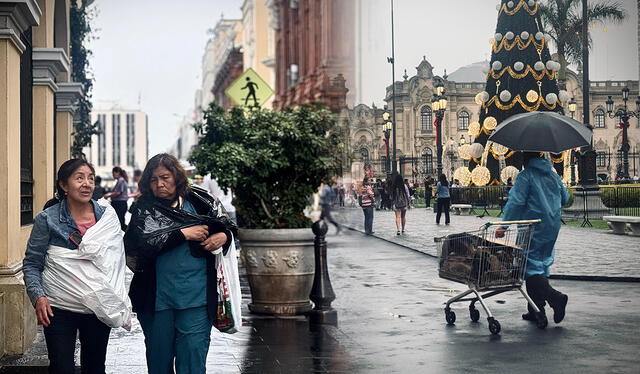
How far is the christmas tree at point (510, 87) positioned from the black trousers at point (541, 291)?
9.33 ft

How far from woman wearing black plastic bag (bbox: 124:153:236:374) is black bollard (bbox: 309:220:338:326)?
4.73 meters

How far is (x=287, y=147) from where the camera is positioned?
12258 millimetres

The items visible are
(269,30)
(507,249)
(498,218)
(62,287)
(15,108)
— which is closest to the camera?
(62,287)

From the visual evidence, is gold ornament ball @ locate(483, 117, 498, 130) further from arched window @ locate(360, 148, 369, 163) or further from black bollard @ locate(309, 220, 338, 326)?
black bollard @ locate(309, 220, 338, 326)

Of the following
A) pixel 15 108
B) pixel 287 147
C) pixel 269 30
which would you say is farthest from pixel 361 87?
pixel 269 30

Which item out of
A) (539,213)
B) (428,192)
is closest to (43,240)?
(539,213)

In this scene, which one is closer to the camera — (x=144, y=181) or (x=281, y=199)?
(x=144, y=181)

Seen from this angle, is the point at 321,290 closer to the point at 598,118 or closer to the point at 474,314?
the point at 474,314

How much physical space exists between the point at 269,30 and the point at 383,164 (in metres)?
68.6

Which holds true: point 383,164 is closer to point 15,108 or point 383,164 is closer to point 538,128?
point 538,128

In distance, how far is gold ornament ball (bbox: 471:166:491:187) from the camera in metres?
13.8

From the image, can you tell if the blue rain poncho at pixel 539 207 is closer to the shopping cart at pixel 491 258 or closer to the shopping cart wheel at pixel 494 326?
the shopping cart at pixel 491 258

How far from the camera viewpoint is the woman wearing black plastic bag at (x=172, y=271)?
6.43 m

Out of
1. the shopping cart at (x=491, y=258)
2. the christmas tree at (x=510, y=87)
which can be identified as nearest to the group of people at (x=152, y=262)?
the shopping cart at (x=491, y=258)
